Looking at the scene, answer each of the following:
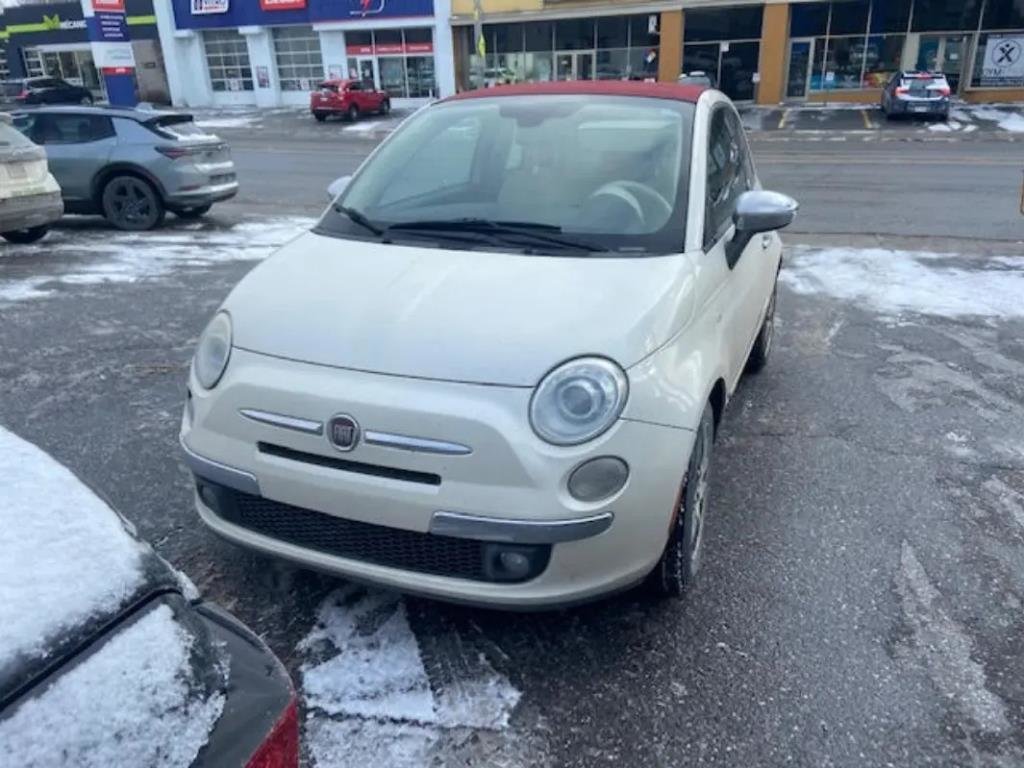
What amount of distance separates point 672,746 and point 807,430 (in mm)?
2498

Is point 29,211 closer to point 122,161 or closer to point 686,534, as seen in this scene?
point 122,161

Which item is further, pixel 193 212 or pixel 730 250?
pixel 193 212

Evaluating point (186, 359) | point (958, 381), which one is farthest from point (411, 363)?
point (958, 381)

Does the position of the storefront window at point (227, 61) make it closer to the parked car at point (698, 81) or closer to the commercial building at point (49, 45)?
the commercial building at point (49, 45)

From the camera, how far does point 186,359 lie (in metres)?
5.57

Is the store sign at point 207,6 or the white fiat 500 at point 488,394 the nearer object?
the white fiat 500 at point 488,394

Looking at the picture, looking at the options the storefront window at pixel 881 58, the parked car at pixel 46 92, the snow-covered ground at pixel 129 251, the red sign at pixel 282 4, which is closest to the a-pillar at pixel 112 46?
the parked car at pixel 46 92

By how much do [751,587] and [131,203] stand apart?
32.1ft

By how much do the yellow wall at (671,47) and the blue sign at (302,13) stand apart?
978 cm

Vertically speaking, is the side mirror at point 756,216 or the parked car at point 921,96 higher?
the side mirror at point 756,216

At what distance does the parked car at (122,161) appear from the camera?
1023 centimetres

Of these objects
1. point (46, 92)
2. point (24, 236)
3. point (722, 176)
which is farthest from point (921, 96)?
point (46, 92)

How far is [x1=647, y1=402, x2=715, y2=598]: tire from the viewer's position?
2.79 metres

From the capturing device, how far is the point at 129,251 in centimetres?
898
